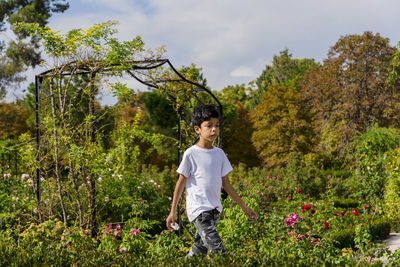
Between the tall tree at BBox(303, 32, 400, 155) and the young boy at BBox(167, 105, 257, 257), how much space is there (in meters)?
16.1

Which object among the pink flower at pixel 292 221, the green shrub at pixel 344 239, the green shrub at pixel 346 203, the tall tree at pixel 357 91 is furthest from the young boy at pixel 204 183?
the tall tree at pixel 357 91

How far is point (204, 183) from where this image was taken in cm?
338

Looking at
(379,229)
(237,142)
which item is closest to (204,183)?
(379,229)

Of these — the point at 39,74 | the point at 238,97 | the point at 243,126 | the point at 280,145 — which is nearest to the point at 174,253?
the point at 39,74

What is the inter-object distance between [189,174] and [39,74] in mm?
2993

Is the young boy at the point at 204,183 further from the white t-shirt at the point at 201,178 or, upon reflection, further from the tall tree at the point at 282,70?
the tall tree at the point at 282,70

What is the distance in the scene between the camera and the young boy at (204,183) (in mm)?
3330

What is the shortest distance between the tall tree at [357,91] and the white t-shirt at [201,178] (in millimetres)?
16066

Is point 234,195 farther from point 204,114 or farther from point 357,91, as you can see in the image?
point 357,91

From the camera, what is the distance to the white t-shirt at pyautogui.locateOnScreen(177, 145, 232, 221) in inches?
133

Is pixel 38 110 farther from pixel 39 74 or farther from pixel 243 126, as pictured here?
pixel 243 126

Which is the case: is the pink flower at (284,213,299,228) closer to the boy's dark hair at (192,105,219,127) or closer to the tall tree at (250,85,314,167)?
the boy's dark hair at (192,105,219,127)

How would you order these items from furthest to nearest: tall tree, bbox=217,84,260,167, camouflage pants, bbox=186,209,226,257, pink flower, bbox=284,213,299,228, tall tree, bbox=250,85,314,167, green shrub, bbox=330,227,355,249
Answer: tall tree, bbox=217,84,260,167, tall tree, bbox=250,85,314,167, green shrub, bbox=330,227,355,249, pink flower, bbox=284,213,299,228, camouflage pants, bbox=186,209,226,257

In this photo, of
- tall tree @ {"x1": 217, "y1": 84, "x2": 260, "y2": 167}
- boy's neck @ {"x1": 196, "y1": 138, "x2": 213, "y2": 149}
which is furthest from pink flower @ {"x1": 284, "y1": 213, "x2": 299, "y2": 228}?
tall tree @ {"x1": 217, "y1": 84, "x2": 260, "y2": 167}
